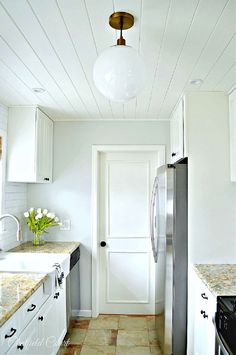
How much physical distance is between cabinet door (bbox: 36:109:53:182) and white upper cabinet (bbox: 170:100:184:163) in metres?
1.42

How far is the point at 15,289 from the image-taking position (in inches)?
73.2

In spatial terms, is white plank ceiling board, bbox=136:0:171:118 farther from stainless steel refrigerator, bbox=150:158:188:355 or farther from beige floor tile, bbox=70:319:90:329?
beige floor tile, bbox=70:319:90:329

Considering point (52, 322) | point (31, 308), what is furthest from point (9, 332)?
point (52, 322)

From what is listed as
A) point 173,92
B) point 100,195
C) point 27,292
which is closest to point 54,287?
point 27,292

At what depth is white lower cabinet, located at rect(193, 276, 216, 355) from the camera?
186 centimetres

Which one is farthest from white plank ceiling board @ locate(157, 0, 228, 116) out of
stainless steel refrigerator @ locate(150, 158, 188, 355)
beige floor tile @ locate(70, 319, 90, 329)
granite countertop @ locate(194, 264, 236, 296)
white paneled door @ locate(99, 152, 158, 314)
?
beige floor tile @ locate(70, 319, 90, 329)

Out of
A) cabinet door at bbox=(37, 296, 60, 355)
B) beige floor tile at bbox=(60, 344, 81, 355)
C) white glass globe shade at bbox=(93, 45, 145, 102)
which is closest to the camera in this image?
white glass globe shade at bbox=(93, 45, 145, 102)

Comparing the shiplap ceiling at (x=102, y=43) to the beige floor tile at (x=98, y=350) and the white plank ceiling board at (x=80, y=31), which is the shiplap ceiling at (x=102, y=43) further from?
the beige floor tile at (x=98, y=350)

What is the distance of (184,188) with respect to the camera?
8.31 feet

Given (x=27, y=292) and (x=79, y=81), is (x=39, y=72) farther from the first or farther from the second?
(x=27, y=292)

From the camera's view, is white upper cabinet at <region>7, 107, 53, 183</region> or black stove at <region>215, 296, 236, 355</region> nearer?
black stove at <region>215, 296, 236, 355</region>

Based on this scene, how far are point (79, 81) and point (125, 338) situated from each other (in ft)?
8.29

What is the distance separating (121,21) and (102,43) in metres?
0.29

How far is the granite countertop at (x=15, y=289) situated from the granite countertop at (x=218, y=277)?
1159mm
